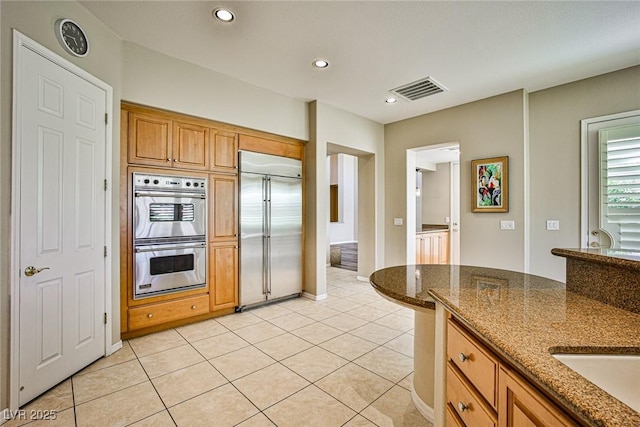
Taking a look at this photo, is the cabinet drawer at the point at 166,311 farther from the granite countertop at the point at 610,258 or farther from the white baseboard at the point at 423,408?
the granite countertop at the point at 610,258

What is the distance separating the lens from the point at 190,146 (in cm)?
320

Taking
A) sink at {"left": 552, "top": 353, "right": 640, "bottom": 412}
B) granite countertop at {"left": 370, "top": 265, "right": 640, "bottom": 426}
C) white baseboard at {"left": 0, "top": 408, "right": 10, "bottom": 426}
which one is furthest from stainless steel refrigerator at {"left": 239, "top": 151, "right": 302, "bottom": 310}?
sink at {"left": 552, "top": 353, "right": 640, "bottom": 412}

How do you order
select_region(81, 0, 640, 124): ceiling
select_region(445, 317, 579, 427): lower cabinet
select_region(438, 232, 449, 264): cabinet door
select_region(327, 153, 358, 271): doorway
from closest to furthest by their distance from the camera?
select_region(445, 317, 579, 427): lower cabinet < select_region(81, 0, 640, 124): ceiling < select_region(438, 232, 449, 264): cabinet door < select_region(327, 153, 358, 271): doorway

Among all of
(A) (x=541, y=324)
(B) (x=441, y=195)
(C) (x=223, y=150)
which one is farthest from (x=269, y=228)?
(B) (x=441, y=195)

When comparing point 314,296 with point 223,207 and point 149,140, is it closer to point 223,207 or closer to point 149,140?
point 223,207

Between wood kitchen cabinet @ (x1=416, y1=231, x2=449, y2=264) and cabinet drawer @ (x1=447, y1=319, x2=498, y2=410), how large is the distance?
4.44 m

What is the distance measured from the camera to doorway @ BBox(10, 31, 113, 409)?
5.96ft

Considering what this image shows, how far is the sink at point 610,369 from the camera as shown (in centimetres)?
82

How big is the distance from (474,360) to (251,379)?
1.70 meters

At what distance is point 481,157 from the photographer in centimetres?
402

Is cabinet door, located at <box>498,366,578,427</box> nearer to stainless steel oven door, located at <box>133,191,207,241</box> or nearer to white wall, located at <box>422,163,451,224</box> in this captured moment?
stainless steel oven door, located at <box>133,191,207,241</box>

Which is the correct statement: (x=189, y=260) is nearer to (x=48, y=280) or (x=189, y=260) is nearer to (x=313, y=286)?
(x=48, y=280)

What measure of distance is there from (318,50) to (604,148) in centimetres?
328

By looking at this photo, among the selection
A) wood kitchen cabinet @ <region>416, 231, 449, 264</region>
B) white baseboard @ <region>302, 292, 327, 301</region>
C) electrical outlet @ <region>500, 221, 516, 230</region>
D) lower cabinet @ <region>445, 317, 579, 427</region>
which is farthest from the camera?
wood kitchen cabinet @ <region>416, 231, 449, 264</region>
